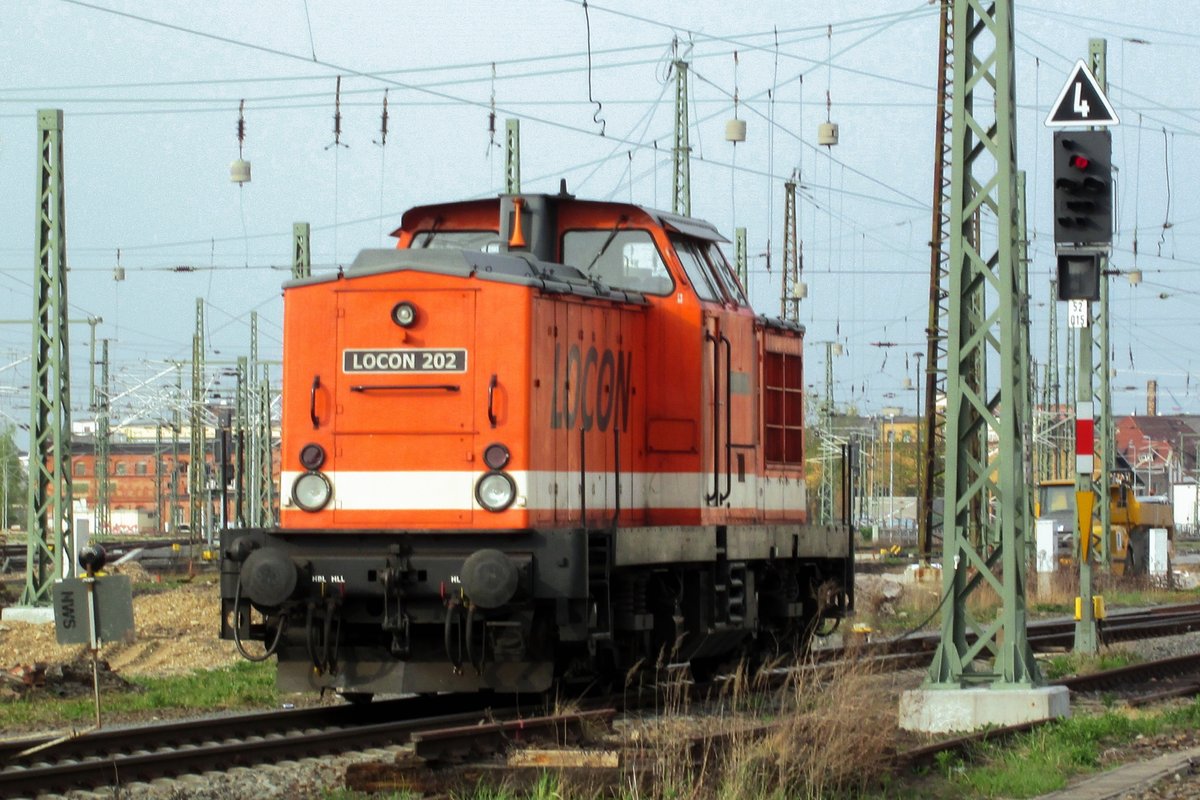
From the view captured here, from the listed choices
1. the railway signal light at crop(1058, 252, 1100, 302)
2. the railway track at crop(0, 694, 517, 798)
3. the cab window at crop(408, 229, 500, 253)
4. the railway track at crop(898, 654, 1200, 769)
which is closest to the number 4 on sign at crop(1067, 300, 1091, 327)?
the railway track at crop(898, 654, 1200, 769)

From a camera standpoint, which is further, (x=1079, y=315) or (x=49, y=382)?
(x=49, y=382)

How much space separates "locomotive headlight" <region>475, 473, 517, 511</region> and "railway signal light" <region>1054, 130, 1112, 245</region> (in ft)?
15.8

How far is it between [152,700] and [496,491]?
3920 mm

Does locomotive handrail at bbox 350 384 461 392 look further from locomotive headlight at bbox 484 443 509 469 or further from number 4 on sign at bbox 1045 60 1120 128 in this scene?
number 4 on sign at bbox 1045 60 1120 128

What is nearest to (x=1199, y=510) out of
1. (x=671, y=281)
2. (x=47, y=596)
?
(x=47, y=596)

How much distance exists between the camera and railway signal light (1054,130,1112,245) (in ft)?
43.2

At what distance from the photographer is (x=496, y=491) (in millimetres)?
11641

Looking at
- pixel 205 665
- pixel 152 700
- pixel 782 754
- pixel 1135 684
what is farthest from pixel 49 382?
pixel 782 754

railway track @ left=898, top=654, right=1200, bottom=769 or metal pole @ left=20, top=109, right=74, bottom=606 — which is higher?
metal pole @ left=20, top=109, right=74, bottom=606

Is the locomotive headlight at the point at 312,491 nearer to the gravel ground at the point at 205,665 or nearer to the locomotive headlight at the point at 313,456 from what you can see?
the locomotive headlight at the point at 313,456

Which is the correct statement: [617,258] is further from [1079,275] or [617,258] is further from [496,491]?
[1079,275]

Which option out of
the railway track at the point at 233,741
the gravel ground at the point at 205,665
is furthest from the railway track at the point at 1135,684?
the gravel ground at the point at 205,665

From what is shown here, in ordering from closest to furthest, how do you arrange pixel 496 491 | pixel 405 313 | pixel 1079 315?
1. pixel 496 491
2. pixel 405 313
3. pixel 1079 315

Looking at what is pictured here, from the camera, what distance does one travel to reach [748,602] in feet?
46.8
